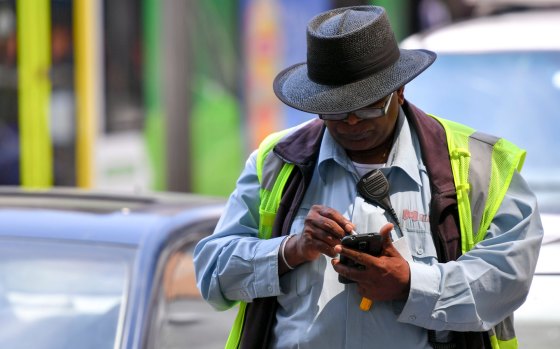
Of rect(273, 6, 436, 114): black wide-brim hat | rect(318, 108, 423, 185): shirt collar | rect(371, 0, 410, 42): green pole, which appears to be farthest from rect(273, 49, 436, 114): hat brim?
rect(371, 0, 410, 42): green pole

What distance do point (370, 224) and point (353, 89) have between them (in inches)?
12.3

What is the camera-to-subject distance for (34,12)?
9.71m

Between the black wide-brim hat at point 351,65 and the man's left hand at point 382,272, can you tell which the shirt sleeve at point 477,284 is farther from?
the black wide-brim hat at point 351,65

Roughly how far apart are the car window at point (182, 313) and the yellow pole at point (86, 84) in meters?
5.59

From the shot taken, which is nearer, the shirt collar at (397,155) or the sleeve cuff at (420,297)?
the sleeve cuff at (420,297)

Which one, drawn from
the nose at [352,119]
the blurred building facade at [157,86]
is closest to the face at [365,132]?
the nose at [352,119]

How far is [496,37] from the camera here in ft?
18.3

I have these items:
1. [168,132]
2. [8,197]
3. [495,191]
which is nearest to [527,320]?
[495,191]

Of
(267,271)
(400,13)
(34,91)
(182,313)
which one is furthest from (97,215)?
(400,13)

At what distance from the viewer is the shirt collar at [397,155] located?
9.48 ft

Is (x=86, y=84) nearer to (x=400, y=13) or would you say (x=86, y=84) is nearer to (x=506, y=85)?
(x=400, y=13)

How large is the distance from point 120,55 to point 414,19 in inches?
93.3

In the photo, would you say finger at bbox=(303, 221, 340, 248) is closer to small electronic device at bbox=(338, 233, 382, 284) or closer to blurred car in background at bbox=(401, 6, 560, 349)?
small electronic device at bbox=(338, 233, 382, 284)

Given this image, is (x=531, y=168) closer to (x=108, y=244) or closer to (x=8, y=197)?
(x=108, y=244)
